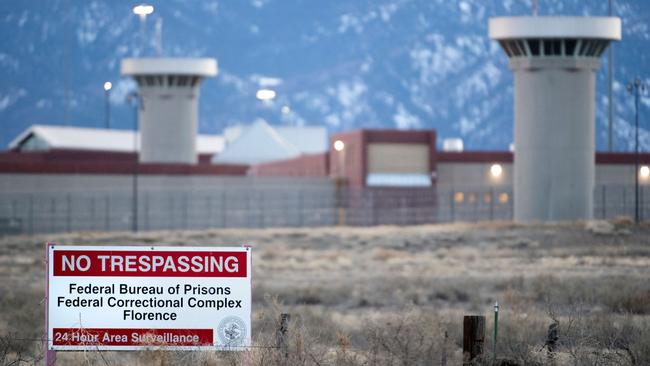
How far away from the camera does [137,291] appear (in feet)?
54.9

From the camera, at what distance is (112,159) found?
400 ft

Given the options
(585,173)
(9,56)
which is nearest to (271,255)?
(585,173)

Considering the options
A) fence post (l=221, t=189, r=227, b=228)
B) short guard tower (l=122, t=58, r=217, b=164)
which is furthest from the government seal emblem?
short guard tower (l=122, t=58, r=217, b=164)

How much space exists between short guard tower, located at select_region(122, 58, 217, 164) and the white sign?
87.3m

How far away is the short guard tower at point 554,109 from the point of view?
231ft

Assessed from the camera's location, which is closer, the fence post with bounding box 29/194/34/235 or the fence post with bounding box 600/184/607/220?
the fence post with bounding box 29/194/34/235

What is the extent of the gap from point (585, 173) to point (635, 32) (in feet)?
90.1

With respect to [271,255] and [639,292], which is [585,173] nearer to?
[271,255]

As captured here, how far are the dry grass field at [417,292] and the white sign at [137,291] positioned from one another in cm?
103

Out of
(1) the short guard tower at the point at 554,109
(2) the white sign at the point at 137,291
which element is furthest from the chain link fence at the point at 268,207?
(2) the white sign at the point at 137,291

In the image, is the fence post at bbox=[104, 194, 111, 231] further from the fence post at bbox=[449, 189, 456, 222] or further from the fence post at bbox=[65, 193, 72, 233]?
the fence post at bbox=[449, 189, 456, 222]

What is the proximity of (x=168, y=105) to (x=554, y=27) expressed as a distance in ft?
134

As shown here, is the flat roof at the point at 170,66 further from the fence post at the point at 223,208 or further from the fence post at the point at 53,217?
the fence post at the point at 53,217

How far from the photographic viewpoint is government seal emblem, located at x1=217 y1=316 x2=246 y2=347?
16906 millimetres
